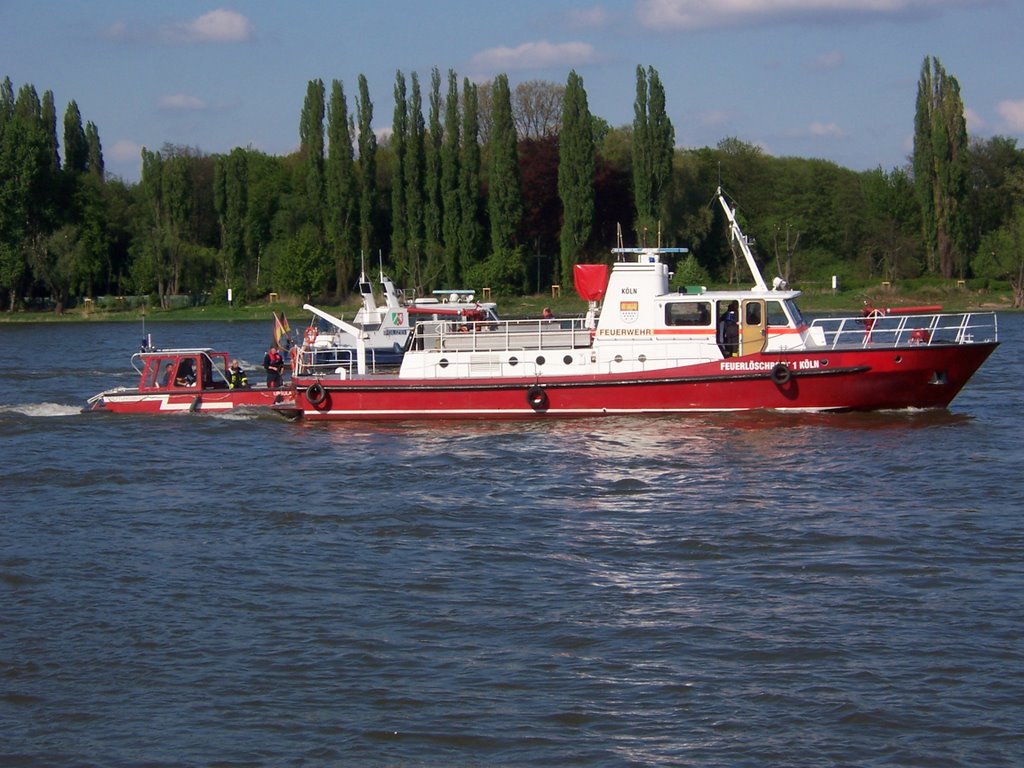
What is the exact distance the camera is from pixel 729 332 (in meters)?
26.0

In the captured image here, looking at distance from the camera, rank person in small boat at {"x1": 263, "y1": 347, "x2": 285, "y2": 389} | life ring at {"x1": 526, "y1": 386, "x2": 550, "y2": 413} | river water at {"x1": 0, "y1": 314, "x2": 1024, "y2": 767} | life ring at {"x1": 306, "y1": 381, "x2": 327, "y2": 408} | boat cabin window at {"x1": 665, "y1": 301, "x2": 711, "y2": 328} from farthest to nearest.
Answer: person in small boat at {"x1": 263, "y1": 347, "x2": 285, "y2": 389} < life ring at {"x1": 306, "y1": 381, "x2": 327, "y2": 408} < life ring at {"x1": 526, "y1": 386, "x2": 550, "y2": 413} < boat cabin window at {"x1": 665, "y1": 301, "x2": 711, "y2": 328} < river water at {"x1": 0, "y1": 314, "x2": 1024, "y2": 767}

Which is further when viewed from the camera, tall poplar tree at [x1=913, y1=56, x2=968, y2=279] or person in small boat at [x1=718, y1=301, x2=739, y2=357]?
tall poplar tree at [x1=913, y1=56, x2=968, y2=279]

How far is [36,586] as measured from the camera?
15016 mm

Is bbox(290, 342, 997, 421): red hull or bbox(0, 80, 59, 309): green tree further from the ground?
bbox(0, 80, 59, 309): green tree

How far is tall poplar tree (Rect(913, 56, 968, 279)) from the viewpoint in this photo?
7475cm

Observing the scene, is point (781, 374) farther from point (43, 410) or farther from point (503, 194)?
point (503, 194)

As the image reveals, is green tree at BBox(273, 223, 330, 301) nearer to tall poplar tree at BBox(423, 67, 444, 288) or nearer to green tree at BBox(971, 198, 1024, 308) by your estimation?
tall poplar tree at BBox(423, 67, 444, 288)

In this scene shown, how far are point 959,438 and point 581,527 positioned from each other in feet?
32.5

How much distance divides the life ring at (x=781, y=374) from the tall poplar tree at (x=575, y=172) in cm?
4908

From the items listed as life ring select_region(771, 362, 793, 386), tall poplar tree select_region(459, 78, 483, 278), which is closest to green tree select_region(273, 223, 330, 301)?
tall poplar tree select_region(459, 78, 483, 278)

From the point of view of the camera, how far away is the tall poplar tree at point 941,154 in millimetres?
74750

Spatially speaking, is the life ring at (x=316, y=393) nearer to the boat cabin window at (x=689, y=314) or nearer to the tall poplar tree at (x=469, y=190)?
the boat cabin window at (x=689, y=314)

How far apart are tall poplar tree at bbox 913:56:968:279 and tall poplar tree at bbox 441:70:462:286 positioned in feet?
86.0

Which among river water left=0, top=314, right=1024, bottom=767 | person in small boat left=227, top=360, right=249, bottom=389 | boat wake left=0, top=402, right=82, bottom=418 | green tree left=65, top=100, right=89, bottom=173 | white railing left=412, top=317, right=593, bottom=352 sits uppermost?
green tree left=65, top=100, right=89, bottom=173
